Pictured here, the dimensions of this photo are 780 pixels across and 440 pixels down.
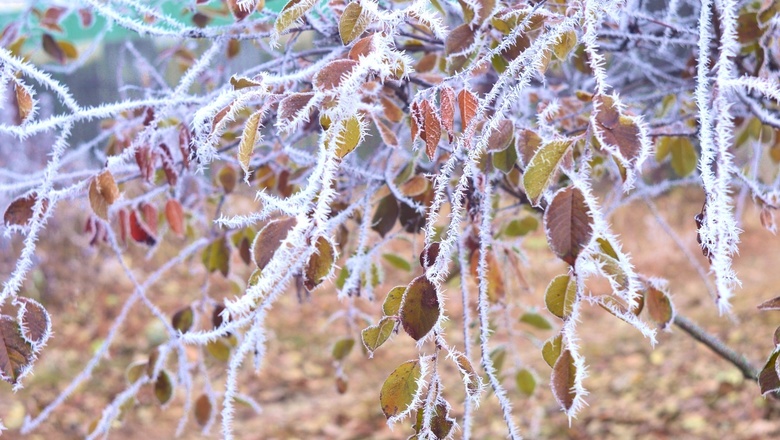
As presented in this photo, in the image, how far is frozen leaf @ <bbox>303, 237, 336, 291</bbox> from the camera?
60 centimetres

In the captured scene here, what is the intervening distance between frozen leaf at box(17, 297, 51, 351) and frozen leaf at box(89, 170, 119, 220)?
0.16 metres

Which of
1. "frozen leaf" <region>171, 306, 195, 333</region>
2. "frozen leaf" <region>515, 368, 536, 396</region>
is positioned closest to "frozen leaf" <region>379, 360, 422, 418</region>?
"frozen leaf" <region>171, 306, 195, 333</region>

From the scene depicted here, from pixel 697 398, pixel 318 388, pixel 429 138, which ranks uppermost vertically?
pixel 429 138

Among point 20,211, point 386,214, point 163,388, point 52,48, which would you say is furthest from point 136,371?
point 52,48

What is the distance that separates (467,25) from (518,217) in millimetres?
561

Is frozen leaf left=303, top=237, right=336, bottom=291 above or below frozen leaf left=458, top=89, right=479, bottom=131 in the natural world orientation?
below

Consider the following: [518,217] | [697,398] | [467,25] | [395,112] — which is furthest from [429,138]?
[697,398]

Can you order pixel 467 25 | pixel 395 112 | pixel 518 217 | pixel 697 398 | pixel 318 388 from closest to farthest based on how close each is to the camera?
1. pixel 467 25
2. pixel 395 112
3. pixel 518 217
4. pixel 697 398
5. pixel 318 388

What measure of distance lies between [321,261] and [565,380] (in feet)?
0.81

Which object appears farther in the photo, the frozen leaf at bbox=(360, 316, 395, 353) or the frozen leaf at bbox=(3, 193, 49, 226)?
the frozen leaf at bbox=(3, 193, 49, 226)

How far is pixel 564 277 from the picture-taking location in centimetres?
61

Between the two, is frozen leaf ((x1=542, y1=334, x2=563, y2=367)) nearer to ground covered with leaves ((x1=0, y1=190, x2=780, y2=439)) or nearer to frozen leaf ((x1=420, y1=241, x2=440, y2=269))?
frozen leaf ((x1=420, y1=241, x2=440, y2=269))

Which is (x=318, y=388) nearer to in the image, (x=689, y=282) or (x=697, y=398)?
(x=697, y=398)

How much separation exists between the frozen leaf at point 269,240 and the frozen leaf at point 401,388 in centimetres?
17
